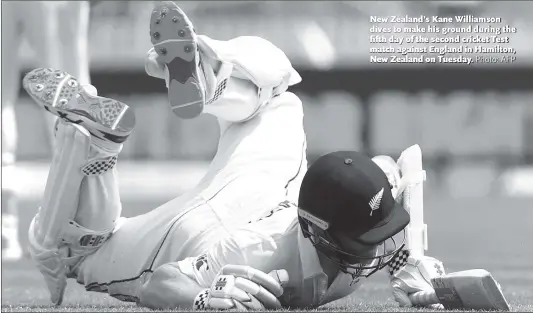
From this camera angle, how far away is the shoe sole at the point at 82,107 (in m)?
2.45

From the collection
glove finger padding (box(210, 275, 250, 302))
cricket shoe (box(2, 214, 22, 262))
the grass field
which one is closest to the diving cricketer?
glove finger padding (box(210, 275, 250, 302))

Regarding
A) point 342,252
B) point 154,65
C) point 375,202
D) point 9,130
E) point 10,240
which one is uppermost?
point 154,65

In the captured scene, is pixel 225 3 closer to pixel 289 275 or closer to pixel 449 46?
pixel 449 46

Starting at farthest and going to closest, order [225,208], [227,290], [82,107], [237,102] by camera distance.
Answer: [237,102] → [225,208] → [82,107] → [227,290]

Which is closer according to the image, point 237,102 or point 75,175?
point 75,175

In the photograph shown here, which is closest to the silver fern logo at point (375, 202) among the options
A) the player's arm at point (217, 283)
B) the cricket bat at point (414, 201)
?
the player's arm at point (217, 283)

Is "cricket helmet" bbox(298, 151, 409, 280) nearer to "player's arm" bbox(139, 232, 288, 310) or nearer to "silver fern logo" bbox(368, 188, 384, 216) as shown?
"silver fern logo" bbox(368, 188, 384, 216)

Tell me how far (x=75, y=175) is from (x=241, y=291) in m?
0.61

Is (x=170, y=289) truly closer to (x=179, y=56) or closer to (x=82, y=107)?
(x=82, y=107)

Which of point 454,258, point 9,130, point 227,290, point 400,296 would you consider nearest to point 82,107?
point 227,290

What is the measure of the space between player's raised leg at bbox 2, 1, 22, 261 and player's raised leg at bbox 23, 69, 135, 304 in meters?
1.86

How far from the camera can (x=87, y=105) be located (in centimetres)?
246

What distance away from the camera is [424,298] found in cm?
255

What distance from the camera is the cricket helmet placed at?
224 centimetres
